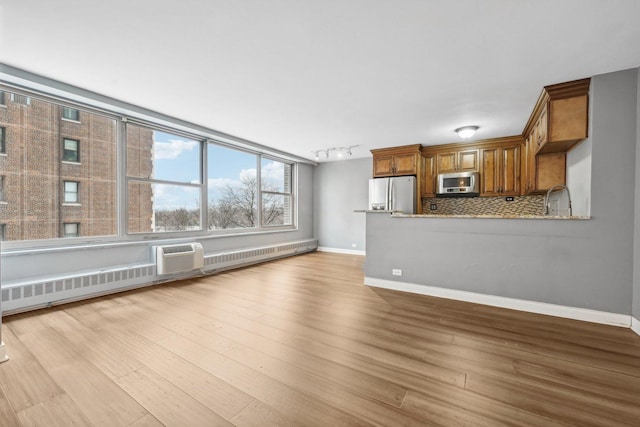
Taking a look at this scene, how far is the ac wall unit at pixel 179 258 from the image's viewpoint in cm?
383

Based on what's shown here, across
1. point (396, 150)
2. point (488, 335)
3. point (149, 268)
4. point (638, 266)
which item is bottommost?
point (488, 335)

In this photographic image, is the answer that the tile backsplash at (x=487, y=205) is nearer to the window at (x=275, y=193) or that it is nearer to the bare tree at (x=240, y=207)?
the window at (x=275, y=193)

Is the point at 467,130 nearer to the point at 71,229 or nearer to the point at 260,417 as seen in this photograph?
the point at 260,417

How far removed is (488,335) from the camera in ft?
7.62

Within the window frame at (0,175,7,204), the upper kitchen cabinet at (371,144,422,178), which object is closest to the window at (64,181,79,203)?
the window frame at (0,175,7,204)

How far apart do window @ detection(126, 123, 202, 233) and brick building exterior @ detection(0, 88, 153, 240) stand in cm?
22

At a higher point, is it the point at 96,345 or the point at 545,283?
the point at 545,283

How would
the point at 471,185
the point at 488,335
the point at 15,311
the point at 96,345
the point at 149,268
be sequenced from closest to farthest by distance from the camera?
the point at 96,345 < the point at 488,335 < the point at 15,311 < the point at 149,268 < the point at 471,185

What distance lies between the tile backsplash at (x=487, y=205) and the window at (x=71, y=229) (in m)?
5.94

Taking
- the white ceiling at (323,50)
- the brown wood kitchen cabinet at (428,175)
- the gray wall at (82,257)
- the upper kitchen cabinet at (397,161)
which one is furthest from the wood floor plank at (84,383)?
the brown wood kitchen cabinet at (428,175)

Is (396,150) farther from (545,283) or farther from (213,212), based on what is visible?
(213,212)

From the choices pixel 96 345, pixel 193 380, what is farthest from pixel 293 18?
pixel 96 345

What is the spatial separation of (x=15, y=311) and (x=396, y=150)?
609 centimetres

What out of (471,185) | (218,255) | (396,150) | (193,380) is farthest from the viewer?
(396,150)
